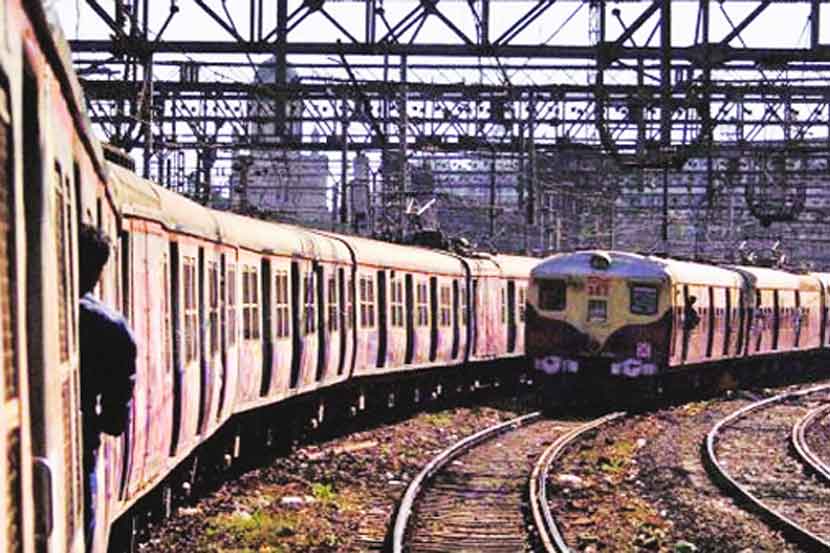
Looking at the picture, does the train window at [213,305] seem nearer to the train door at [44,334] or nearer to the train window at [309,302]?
the train window at [309,302]

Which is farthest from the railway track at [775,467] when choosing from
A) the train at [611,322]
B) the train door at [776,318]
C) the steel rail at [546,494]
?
the train door at [776,318]

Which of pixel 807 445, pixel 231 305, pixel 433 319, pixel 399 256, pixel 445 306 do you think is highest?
pixel 231 305

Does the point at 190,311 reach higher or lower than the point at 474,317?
higher

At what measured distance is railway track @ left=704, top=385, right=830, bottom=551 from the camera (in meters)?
13.8

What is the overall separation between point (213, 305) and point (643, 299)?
14.6m

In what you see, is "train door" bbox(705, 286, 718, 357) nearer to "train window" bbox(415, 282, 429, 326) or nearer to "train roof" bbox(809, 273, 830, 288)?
"train window" bbox(415, 282, 429, 326)

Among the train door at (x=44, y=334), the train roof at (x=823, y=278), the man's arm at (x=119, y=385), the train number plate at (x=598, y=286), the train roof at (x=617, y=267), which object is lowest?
the train roof at (x=823, y=278)

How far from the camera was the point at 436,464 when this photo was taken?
17.2m

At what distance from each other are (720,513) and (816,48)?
591 cm

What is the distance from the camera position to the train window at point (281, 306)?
1605cm

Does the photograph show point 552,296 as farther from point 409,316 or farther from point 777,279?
point 777,279

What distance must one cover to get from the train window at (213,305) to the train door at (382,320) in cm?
1002

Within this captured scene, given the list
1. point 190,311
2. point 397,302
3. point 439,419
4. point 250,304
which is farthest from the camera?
point 439,419

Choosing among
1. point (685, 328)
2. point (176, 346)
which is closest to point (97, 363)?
point (176, 346)
